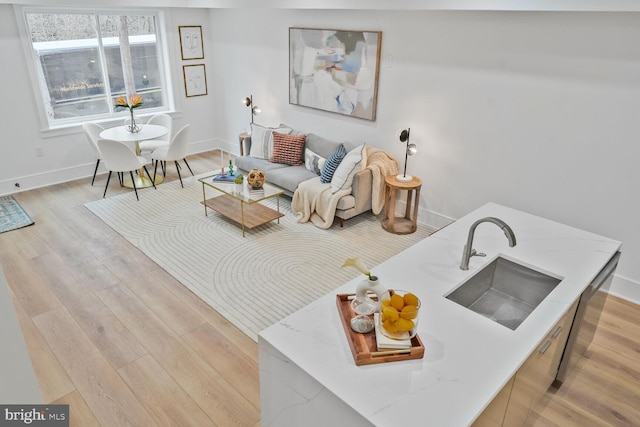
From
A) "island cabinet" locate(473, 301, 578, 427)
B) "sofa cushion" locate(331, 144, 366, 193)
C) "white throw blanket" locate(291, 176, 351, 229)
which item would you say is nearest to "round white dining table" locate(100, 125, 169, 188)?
"white throw blanket" locate(291, 176, 351, 229)

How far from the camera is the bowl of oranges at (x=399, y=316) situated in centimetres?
178

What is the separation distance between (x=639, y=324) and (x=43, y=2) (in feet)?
22.4

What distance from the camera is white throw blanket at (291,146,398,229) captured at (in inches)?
192

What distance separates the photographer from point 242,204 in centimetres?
473

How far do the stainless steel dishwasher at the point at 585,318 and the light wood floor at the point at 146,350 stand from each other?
0.24m

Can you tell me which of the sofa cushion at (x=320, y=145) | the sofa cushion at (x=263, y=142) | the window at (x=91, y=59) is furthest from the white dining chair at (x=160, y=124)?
the sofa cushion at (x=320, y=145)

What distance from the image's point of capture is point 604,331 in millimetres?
3473

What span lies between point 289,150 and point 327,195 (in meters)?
1.15

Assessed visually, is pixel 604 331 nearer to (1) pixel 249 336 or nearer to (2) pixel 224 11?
(1) pixel 249 336

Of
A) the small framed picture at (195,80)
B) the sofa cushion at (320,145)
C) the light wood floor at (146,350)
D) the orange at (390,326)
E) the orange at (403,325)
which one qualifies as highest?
the small framed picture at (195,80)

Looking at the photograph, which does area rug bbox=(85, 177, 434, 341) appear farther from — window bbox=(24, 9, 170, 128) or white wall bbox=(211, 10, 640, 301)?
window bbox=(24, 9, 170, 128)

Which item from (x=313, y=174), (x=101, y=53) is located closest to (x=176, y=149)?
(x=101, y=53)

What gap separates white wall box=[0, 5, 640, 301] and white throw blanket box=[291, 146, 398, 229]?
8.5 inches

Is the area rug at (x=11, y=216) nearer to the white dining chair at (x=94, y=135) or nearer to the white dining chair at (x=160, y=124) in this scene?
the white dining chair at (x=94, y=135)
